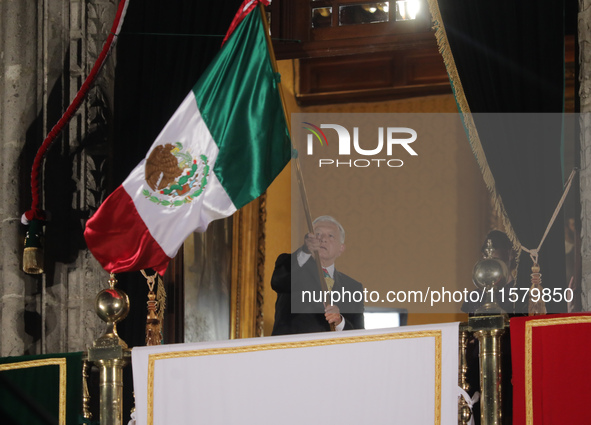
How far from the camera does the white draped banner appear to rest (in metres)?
3.13

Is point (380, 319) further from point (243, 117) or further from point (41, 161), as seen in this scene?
point (41, 161)

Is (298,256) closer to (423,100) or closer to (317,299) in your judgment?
(317,299)

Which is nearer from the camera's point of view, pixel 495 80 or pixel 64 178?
pixel 495 80

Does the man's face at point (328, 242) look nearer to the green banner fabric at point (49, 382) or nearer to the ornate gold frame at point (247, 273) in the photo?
the ornate gold frame at point (247, 273)

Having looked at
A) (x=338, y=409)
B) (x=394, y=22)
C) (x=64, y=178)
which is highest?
(x=394, y=22)

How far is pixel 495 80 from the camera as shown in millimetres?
3955

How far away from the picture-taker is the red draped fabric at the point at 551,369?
3.03 meters

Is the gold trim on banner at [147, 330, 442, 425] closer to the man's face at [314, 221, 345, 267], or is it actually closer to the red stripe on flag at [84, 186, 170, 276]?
the red stripe on flag at [84, 186, 170, 276]

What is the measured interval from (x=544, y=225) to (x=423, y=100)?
9.14 ft

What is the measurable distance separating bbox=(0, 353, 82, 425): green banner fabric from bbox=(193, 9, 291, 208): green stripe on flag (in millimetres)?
1074

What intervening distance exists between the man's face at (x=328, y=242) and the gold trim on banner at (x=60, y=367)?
190 centimetres

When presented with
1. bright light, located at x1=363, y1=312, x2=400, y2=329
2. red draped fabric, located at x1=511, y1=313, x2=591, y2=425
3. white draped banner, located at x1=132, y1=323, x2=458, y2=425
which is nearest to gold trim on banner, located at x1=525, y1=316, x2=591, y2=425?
red draped fabric, located at x1=511, y1=313, x2=591, y2=425

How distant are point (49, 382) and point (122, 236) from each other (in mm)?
794

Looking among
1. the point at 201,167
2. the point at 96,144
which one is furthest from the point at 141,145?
the point at 201,167
